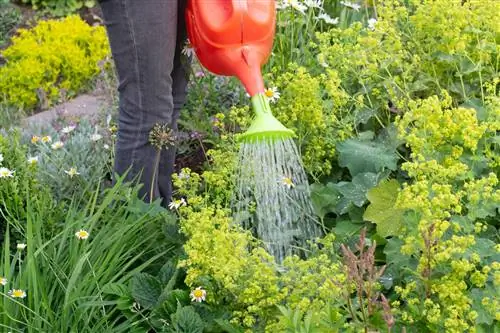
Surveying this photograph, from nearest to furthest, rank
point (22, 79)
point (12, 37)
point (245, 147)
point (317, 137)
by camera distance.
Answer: point (245, 147) < point (317, 137) < point (22, 79) < point (12, 37)

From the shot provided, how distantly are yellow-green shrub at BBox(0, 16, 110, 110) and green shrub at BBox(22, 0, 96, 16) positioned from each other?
0.63m

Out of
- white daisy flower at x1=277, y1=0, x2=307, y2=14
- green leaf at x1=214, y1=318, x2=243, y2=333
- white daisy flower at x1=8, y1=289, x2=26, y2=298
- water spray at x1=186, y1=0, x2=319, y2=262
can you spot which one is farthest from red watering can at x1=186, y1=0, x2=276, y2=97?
white daisy flower at x1=277, y1=0, x2=307, y2=14

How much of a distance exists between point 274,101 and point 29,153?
102cm

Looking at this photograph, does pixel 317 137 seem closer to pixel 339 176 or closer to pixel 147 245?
pixel 339 176

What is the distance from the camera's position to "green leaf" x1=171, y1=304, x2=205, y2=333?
219cm

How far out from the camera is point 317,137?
113 inches

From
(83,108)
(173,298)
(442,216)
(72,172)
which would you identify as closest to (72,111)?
(83,108)

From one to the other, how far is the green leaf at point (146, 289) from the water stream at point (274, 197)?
1.07ft

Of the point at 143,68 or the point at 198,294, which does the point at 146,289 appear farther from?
the point at 143,68

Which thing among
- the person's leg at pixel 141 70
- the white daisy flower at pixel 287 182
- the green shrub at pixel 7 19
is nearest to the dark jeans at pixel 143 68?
the person's leg at pixel 141 70

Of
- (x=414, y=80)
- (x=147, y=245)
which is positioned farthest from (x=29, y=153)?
(x=414, y=80)

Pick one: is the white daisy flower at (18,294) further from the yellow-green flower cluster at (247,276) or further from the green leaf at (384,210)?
the green leaf at (384,210)

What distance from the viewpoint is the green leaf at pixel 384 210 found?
2422 mm

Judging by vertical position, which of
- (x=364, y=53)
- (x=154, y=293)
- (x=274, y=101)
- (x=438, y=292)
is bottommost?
(x=154, y=293)
